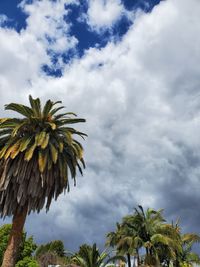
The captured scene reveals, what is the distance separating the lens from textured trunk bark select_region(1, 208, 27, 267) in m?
35.8

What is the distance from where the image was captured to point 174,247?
216 feet

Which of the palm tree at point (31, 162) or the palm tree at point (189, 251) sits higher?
the palm tree at point (189, 251)

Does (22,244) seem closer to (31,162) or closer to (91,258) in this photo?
(91,258)

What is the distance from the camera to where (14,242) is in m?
36.2

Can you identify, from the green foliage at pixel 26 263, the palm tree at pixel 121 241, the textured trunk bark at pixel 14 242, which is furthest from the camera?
the palm tree at pixel 121 241

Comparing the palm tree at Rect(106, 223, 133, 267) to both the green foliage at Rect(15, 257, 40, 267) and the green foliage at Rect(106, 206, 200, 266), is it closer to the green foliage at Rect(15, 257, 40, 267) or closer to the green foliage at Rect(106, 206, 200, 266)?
the green foliage at Rect(106, 206, 200, 266)

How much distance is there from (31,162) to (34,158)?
47cm

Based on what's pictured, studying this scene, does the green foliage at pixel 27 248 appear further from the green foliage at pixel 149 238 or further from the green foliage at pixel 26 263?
the green foliage at pixel 149 238

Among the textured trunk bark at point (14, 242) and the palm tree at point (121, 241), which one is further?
the palm tree at point (121, 241)

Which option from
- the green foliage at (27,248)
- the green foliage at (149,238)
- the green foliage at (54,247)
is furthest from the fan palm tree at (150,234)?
the green foliage at (54,247)

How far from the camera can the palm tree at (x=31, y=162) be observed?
3656cm

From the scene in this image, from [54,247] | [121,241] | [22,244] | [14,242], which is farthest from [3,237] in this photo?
[54,247]

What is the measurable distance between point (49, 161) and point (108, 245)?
123 feet

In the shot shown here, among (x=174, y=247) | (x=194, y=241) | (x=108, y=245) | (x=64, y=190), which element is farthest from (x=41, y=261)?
(x=64, y=190)
